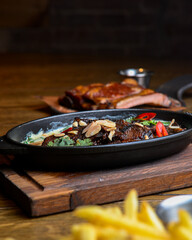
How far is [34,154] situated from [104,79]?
2.56m

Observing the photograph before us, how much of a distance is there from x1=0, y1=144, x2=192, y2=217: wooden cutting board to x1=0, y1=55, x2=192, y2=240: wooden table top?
0.02m

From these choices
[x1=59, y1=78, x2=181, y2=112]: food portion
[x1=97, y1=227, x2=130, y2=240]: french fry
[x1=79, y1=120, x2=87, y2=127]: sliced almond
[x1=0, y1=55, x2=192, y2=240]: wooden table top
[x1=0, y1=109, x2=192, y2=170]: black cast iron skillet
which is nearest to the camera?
[x1=97, y1=227, x2=130, y2=240]: french fry

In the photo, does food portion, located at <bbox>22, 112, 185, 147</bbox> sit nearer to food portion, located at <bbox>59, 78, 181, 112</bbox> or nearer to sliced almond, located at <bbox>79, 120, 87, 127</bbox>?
sliced almond, located at <bbox>79, 120, 87, 127</bbox>

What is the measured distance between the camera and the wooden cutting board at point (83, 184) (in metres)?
1.11

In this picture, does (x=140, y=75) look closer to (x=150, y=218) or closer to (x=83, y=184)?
(x=83, y=184)

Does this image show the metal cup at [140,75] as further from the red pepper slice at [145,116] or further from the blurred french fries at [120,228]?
the blurred french fries at [120,228]

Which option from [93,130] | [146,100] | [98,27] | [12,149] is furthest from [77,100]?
[98,27]

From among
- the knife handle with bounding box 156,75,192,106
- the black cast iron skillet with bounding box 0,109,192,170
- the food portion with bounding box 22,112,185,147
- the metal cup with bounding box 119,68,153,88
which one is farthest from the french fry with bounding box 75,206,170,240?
the metal cup with bounding box 119,68,153,88

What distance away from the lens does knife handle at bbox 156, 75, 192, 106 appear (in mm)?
2754

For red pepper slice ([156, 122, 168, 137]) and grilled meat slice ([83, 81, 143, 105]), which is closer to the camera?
red pepper slice ([156, 122, 168, 137])

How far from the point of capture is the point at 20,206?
1166 mm

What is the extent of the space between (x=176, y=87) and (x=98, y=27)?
384 centimetres

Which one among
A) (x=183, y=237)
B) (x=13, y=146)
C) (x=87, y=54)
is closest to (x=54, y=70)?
(x=87, y=54)

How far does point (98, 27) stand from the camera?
21.4 ft
